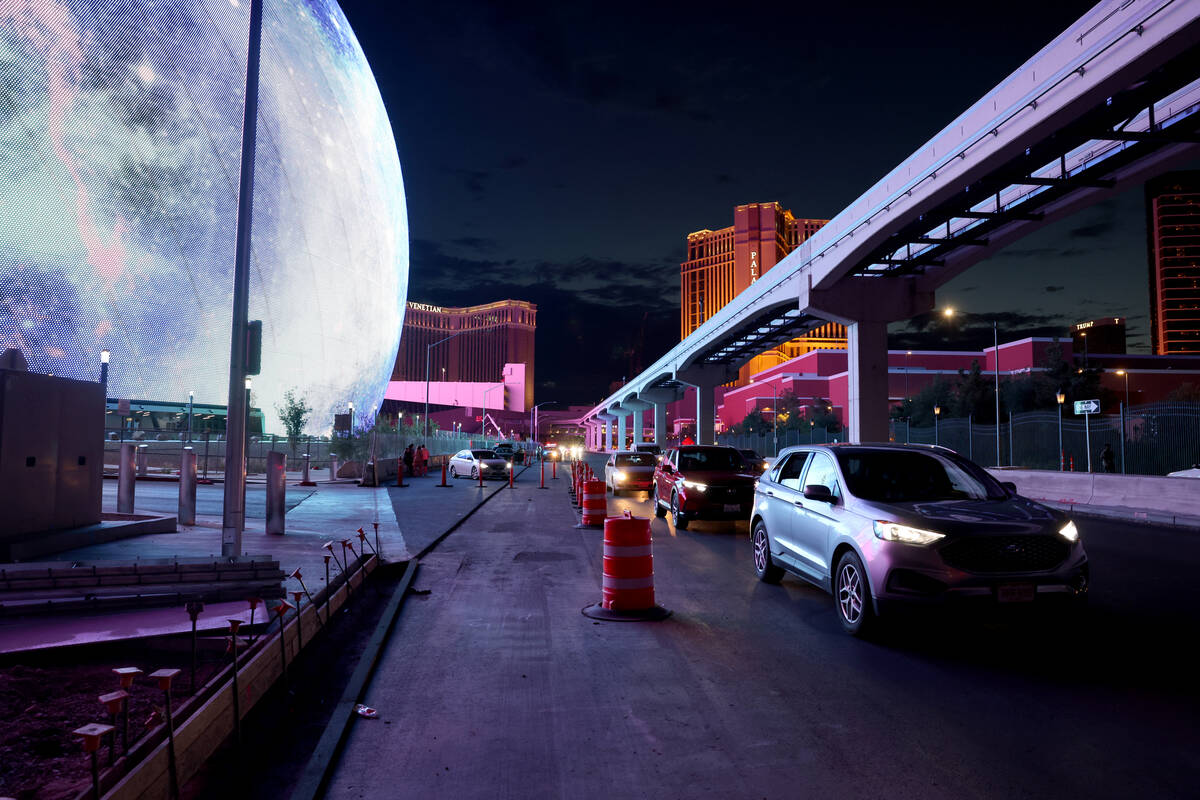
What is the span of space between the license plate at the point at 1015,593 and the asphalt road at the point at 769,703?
0.73 feet

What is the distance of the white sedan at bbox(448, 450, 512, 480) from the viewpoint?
3500 centimetres

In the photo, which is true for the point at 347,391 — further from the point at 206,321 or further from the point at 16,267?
the point at 16,267

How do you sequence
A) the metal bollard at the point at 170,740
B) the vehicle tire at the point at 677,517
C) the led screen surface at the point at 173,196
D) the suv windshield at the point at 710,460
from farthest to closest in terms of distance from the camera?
the led screen surface at the point at 173,196, the suv windshield at the point at 710,460, the vehicle tire at the point at 677,517, the metal bollard at the point at 170,740

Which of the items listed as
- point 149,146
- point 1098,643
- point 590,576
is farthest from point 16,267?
point 1098,643

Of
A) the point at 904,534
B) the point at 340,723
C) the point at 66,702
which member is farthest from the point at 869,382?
the point at 66,702

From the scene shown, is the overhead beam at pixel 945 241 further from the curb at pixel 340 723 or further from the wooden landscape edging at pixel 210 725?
the wooden landscape edging at pixel 210 725

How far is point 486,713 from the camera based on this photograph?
16.1 feet

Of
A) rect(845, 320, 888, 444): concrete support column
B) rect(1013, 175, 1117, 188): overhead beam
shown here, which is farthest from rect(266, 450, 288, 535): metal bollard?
rect(845, 320, 888, 444): concrete support column

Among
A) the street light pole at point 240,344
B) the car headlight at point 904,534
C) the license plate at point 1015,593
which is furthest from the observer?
the street light pole at point 240,344

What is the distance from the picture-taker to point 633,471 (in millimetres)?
26969

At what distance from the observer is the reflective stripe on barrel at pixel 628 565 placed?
7828 mm

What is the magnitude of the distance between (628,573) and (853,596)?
2.30 m

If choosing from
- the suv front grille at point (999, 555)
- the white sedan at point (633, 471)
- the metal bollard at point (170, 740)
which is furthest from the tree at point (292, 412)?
the metal bollard at point (170, 740)

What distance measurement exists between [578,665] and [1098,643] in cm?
470
